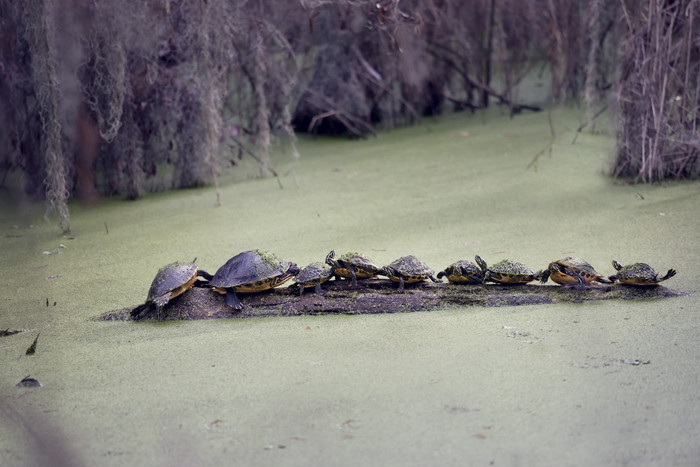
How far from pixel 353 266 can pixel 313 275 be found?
6.8 inches

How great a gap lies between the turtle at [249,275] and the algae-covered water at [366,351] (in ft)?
0.53

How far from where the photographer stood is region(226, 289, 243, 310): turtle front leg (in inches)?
109

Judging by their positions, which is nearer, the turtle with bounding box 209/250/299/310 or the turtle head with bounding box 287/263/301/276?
the turtle with bounding box 209/250/299/310

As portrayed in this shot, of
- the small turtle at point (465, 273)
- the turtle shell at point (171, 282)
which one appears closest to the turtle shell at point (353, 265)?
the small turtle at point (465, 273)

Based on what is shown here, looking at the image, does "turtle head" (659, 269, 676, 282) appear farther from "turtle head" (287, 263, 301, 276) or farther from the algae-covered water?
"turtle head" (287, 263, 301, 276)

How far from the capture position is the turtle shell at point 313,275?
2781mm

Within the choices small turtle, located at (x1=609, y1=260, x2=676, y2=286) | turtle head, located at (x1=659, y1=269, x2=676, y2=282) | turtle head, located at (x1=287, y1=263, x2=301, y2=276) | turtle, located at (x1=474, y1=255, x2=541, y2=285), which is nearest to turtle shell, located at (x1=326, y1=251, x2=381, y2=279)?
turtle head, located at (x1=287, y1=263, x2=301, y2=276)

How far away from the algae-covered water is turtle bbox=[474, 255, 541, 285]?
0.15 meters

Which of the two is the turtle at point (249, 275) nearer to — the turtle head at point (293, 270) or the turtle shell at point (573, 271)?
the turtle head at point (293, 270)

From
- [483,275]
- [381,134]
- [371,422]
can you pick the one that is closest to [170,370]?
[371,422]

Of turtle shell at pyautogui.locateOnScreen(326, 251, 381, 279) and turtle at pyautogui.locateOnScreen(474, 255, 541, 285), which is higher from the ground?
turtle shell at pyautogui.locateOnScreen(326, 251, 381, 279)

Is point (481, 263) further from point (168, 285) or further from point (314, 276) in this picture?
point (168, 285)

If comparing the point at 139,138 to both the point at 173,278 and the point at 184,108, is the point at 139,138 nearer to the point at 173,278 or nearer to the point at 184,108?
the point at 184,108

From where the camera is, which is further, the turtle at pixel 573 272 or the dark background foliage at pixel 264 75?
the dark background foliage at pixel 264 75
